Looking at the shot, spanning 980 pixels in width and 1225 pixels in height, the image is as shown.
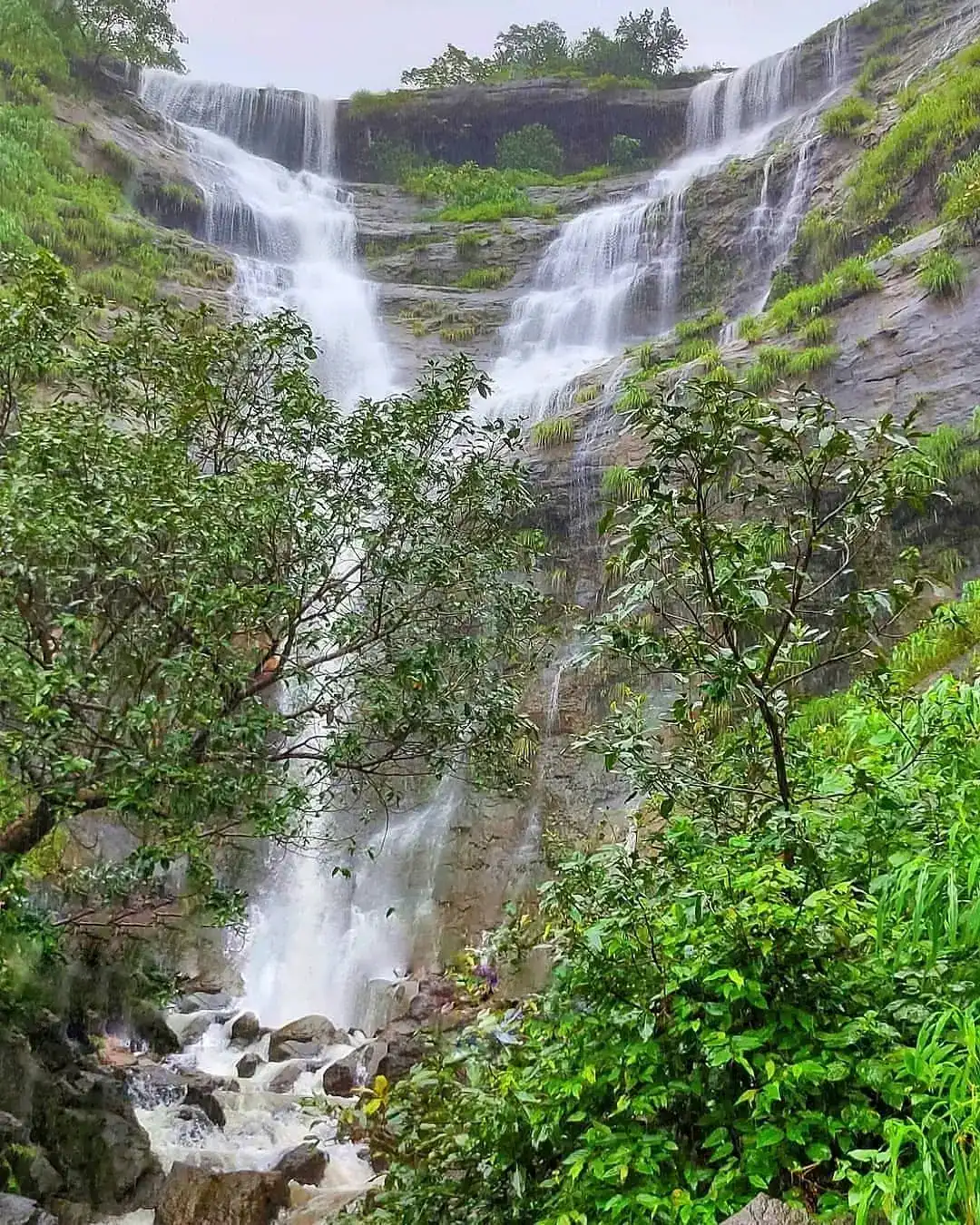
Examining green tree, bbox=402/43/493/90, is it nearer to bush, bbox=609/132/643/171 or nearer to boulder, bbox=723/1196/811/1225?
bush, bbox=609/132/643/171

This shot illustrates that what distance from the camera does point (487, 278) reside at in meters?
20.2

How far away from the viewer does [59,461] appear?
Answer: 493cm

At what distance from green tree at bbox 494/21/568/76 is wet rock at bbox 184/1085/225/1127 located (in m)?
29.1

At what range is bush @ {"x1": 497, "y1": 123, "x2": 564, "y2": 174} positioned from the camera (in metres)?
25.5

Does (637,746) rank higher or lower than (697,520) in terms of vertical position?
lower

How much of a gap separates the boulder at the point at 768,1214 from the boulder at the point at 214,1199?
4.29 m

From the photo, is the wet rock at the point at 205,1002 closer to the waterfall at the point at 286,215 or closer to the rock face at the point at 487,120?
the waterfall at the point at 286,215

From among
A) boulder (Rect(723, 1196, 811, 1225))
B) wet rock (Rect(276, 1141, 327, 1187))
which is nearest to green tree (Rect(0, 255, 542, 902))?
wet rock (Rect(276, 1141, 327, 1187))

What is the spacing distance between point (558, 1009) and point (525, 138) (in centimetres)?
2732

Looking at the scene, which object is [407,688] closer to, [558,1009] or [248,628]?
[248,628]

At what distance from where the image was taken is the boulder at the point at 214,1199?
5.17m

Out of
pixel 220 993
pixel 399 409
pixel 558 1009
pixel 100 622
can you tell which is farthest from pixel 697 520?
pixel 220 993

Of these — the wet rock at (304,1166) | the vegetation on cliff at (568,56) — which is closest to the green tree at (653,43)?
the vegetation on cliff at (568,56)

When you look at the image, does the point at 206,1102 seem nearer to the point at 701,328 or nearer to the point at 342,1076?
the point at 342,1076
